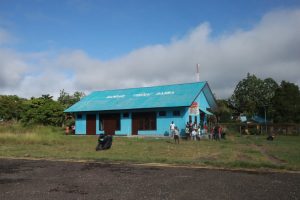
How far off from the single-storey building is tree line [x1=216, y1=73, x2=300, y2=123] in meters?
30.1

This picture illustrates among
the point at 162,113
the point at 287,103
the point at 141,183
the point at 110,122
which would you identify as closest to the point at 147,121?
Result: the point at 162,113

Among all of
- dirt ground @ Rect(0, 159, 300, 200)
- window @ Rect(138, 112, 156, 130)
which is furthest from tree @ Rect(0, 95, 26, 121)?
dirt ground @ Rect(0, 159, 300, 200)

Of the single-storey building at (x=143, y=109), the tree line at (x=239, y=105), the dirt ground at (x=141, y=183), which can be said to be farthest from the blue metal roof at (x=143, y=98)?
the dirt ground at (x=141, y=183)

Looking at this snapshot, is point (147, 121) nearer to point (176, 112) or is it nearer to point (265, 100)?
point (176, 112)

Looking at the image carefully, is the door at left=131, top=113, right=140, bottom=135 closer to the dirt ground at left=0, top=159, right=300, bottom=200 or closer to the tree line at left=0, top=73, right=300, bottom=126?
the tree line at left=0, top=73, right=300, bottom=126

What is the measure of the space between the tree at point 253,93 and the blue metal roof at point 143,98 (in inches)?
1781

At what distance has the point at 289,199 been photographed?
7.42m

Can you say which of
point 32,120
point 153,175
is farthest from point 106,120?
point 153,175

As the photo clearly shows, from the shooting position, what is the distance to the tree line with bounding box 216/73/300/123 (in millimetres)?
69562

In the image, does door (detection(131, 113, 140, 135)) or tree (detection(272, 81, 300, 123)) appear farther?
tree (detection(272, 81, 300, 123))

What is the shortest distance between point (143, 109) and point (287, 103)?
147 ft

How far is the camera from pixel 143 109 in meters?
34.3

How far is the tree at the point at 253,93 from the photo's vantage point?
7972 cm

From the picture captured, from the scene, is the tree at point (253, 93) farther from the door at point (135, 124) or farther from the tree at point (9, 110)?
the door at point (135, 124)
